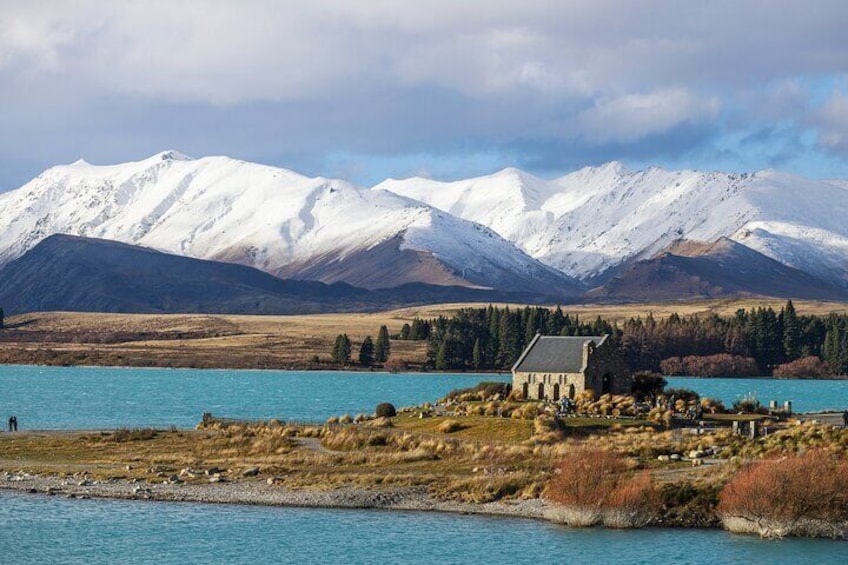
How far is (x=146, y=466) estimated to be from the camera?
76.7m

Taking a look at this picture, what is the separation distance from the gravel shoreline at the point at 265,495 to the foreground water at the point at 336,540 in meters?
1.32

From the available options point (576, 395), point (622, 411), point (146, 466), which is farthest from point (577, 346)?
point (146, 466)

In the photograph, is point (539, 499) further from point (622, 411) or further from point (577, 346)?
point (577, 346)

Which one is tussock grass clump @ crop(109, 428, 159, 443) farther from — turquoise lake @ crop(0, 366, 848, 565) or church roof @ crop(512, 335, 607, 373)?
church roof @ crop(512, 335, 607, 373)

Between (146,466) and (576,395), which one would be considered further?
(576,395)

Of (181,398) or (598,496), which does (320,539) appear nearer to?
(598,496)

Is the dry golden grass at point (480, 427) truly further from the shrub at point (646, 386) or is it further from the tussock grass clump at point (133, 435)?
the shrub at point (646, 386)

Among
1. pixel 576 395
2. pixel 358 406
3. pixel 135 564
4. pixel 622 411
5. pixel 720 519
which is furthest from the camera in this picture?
pixel 358 406

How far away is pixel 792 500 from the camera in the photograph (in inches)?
2210

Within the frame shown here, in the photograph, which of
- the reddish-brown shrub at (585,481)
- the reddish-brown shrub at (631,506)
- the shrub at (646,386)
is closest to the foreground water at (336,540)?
the reddish-brown shrub at (631,506)

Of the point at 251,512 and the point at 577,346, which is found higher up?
the point at 577,346

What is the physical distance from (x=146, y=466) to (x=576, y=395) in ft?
108

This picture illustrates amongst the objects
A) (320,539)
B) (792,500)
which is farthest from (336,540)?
(792,500)

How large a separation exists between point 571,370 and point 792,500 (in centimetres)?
4291
